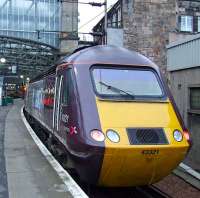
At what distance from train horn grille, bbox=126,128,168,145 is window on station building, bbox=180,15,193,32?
79.2ft

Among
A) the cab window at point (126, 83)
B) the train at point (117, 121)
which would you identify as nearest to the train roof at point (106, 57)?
the train at point (117, 121)

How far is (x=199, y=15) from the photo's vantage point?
3167 centimetres

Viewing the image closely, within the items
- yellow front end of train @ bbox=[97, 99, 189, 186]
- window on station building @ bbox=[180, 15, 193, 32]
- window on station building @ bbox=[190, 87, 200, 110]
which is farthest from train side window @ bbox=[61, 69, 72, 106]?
window on station building @ bbox=[180, 15, 193, 32]

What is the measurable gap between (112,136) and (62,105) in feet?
6.83

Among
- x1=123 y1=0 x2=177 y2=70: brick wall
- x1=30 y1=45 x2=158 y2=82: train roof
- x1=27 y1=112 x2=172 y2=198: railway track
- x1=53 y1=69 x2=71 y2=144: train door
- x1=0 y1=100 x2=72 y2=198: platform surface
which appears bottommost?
x1=27 y1=112 x2=172 y2=198: railway track

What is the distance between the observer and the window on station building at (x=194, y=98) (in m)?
15.6

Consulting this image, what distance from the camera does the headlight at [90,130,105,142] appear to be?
841cm

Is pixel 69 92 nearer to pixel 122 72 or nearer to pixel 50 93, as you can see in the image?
pixel 122 72

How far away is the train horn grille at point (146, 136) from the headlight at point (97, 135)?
52 cm

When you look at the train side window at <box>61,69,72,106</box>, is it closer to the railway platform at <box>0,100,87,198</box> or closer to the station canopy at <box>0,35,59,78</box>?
the railway platform at <box>0,100,87,198</box>

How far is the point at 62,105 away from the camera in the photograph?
10219 mm

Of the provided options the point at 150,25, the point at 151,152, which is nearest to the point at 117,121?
the point at 151,152

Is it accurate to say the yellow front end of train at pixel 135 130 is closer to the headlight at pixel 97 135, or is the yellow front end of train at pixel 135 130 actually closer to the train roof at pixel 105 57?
the headlight at pixel 97 135

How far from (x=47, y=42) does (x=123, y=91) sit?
5095 cm
